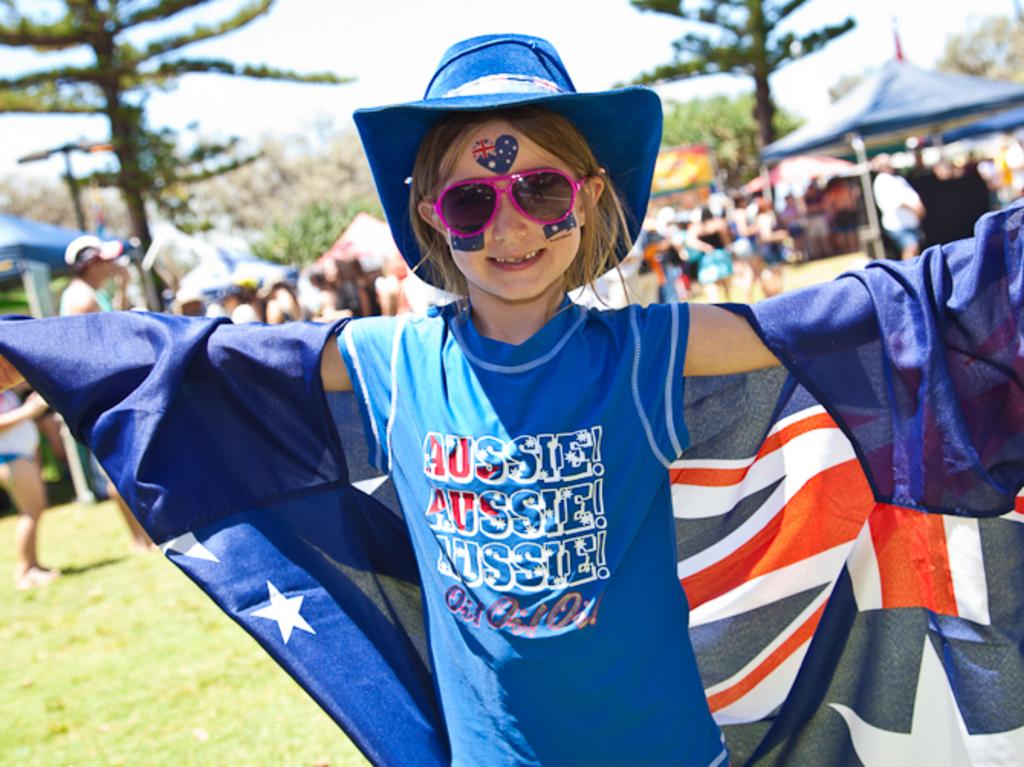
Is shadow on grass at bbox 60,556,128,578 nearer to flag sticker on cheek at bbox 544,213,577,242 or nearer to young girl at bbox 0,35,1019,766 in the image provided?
young girl at bbox 0,35,1019,766

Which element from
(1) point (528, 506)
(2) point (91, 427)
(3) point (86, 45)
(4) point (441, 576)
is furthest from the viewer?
(3) point (86, 45)

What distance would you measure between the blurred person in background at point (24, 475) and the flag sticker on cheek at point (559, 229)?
19.2 feet

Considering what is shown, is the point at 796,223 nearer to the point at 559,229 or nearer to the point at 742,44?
the point at 742,44

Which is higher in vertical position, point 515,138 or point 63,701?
point 515,138

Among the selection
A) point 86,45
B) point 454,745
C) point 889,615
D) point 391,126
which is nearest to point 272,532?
point 454,745

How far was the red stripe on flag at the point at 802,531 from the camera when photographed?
219 centimetres

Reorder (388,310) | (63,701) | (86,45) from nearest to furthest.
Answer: (63,701), (388,310), (86,45)

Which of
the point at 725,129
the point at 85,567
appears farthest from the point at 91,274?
the point at 725,129

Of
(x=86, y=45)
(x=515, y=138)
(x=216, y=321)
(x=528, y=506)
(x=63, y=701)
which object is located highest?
(x=86, y=45)

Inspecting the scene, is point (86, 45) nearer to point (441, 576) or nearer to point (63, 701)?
point (63, 701)

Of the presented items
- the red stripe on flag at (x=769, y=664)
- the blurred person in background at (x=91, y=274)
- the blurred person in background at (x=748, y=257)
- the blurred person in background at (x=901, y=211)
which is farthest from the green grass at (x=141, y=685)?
the blurred person in background at (x=901, y=211)

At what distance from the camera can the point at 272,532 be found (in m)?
A: 2.12

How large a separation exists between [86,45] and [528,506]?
2293cm

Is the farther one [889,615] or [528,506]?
[889,615]
